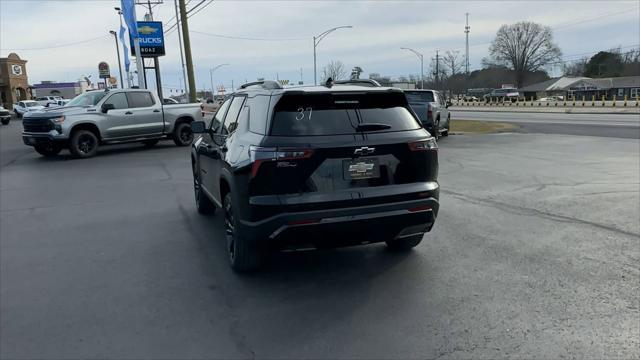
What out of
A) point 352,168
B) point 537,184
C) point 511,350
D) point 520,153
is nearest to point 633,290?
point 511,350

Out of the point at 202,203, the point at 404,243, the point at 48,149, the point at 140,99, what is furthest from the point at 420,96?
the point at 404,243

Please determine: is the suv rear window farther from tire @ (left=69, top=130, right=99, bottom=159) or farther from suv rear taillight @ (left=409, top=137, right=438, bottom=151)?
tire @ (left=69, top=130, right=99, bottom=159)

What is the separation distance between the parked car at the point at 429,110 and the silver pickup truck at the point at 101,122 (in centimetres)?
749

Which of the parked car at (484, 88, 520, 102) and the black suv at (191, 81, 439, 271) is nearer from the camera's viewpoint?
the black suv at (191, 81, 439, 271)

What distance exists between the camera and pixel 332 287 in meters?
4.46

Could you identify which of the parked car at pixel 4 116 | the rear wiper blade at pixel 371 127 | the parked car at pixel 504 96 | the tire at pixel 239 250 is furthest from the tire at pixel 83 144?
the parked car at pixel 504 96

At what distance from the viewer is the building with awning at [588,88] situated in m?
94.1

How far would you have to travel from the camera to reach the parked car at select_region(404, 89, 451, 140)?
15.7m

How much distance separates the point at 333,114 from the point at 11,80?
80.9m

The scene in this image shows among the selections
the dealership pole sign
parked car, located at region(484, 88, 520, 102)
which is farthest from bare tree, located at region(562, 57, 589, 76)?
the dealership pole sign

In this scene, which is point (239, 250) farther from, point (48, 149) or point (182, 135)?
point (182, 135)

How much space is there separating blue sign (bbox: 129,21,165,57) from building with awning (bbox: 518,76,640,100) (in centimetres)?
8775

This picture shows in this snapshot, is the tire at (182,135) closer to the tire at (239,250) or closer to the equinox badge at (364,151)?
the tire at (239,250)

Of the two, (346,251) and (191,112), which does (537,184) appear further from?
(191,112)
